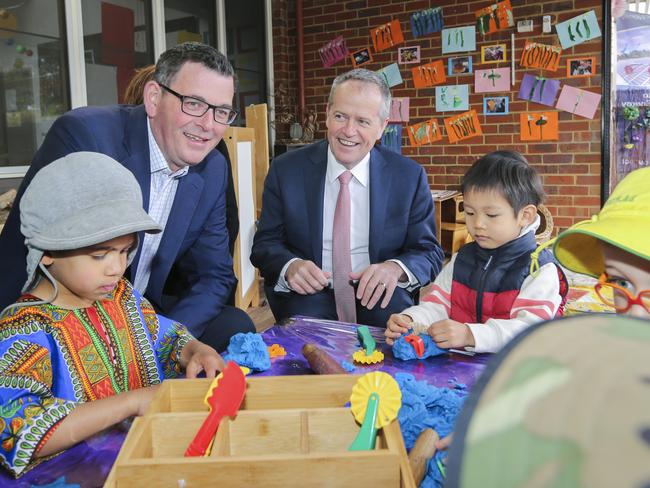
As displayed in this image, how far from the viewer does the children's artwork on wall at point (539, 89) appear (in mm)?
4445

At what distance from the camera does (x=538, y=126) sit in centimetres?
455

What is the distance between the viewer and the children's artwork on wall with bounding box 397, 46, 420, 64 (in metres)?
4.92

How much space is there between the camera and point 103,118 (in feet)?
5.59

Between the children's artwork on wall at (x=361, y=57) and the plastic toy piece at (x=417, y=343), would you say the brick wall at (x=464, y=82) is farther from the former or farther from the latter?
the plastic toy piece at (x=417, y=343)

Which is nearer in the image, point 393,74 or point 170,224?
point 170,224

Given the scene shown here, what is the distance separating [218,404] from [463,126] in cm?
448

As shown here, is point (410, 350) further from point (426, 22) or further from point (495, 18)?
point (426, 22)

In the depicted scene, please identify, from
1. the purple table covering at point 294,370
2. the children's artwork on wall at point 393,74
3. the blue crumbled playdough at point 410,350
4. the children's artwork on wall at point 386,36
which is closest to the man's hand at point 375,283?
the purple table covering at point 294,370

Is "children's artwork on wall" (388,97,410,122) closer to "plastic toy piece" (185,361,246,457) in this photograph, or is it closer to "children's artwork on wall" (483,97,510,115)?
"children's artwork on wall" (483,97,510,115)

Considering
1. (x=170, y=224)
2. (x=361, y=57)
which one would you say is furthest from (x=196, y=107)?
(x=361, y=57)

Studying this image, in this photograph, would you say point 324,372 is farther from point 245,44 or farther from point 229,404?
point 245,44

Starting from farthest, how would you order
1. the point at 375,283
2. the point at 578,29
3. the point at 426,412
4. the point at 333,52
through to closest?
the point at 333,52 < the point at 578,29 < the point at 375,283 < the point at 426,412

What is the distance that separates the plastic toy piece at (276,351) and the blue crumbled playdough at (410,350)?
0.24 metres

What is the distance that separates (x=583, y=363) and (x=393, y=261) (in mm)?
1744
